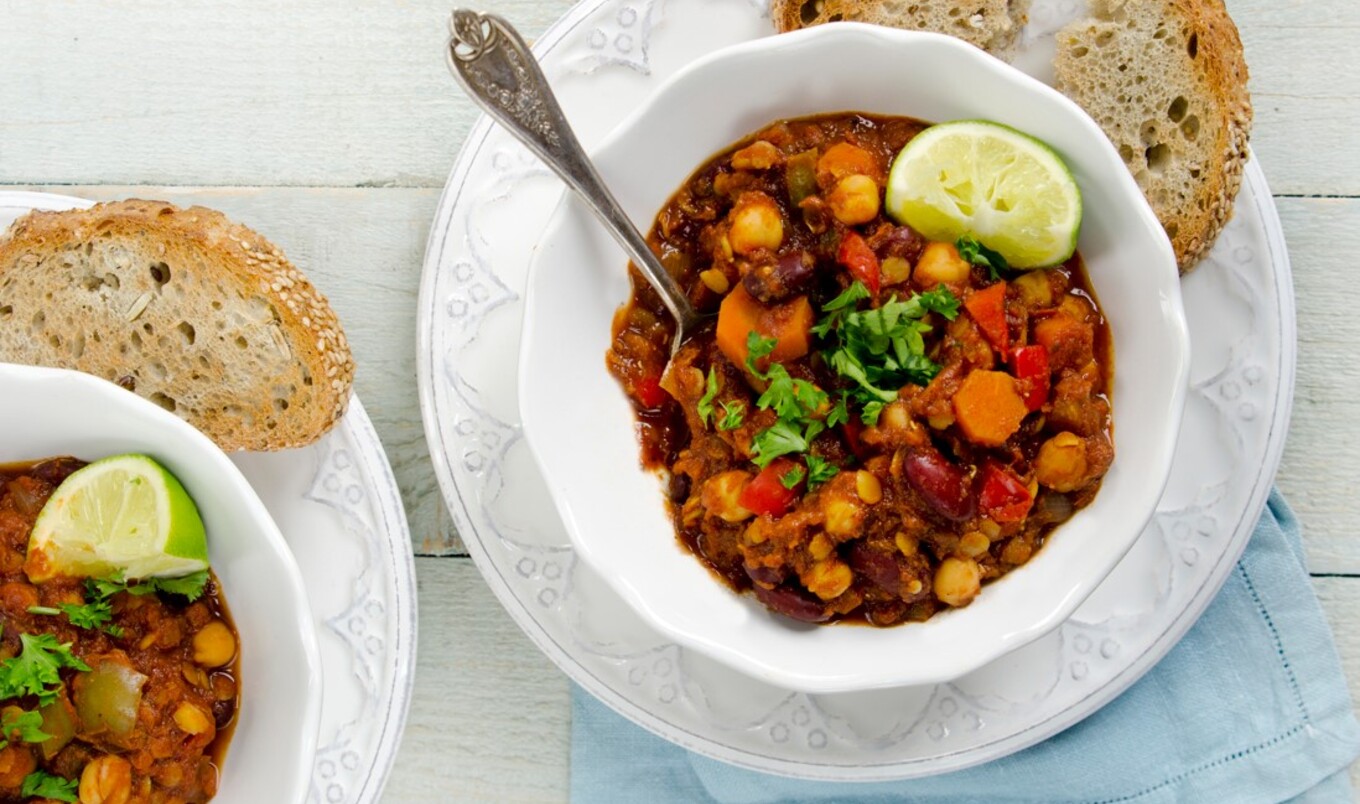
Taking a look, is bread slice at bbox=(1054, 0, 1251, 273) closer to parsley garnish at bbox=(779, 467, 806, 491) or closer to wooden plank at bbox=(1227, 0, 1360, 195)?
wooden plank at bbox=(1227, 0, 1360, 195)

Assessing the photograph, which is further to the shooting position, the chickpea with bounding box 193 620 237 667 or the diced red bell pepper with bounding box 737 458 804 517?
the chickpea with bounding box 193 620 237 667

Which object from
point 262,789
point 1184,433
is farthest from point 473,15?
point 1184,433

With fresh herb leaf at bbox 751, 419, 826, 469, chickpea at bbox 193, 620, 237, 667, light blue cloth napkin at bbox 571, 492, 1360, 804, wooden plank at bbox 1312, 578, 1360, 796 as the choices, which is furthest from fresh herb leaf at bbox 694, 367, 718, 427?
wooden plank at bbox 1312, 578, 1360, 796

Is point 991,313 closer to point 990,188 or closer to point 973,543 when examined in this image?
point 990,188

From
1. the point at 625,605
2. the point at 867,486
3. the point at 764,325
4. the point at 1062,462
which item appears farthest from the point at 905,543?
the point at 625,605

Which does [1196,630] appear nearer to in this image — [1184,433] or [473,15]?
[1184,433]

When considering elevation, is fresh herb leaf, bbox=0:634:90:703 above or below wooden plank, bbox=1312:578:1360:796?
above

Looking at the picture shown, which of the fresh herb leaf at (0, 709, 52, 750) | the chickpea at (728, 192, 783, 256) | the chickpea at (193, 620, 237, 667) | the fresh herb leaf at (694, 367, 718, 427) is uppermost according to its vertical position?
the chickpea at (728, 192, 783, 256)
